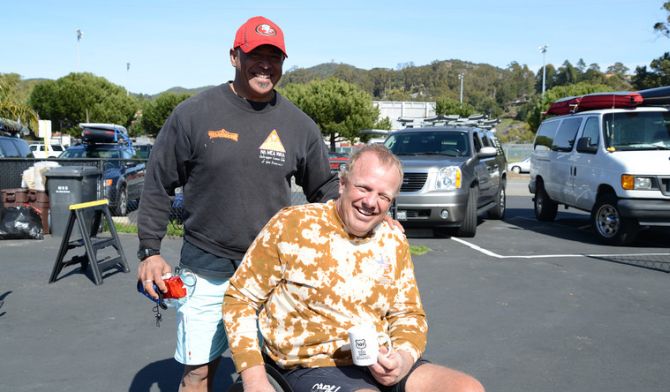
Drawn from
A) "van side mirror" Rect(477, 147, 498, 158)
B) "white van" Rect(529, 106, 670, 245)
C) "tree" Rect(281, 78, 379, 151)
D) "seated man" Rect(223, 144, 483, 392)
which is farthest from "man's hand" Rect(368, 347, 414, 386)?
"tree" Rect(281, 78, 379, 151)

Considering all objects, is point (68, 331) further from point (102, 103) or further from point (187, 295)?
point (102, 103)

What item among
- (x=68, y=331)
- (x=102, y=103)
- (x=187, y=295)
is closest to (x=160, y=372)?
(x=68, y=331)

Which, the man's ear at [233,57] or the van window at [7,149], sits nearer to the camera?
the man's ear at [233,57]

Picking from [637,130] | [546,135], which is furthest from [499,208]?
[637,130]

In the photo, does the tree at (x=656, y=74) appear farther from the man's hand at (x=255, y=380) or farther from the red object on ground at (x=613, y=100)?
the man's hand at (x=255, y=380)

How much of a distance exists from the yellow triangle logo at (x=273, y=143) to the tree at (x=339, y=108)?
4739 cm

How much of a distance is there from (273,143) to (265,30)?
518mm

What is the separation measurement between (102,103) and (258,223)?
200 feet

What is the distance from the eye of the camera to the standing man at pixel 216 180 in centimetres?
291

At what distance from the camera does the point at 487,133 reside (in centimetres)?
1341

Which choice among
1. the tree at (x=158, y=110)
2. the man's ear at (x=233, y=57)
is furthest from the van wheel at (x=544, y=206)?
the tree at (x=158, y=110)

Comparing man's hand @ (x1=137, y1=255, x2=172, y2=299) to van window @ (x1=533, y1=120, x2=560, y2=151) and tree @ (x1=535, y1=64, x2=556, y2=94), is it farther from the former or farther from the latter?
tree @ (x1=535, y1=64, x2=556, y2=94)

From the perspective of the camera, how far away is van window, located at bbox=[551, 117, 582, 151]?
1134 cm

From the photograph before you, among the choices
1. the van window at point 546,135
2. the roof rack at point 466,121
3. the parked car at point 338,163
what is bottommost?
the parked car at point 338,163
